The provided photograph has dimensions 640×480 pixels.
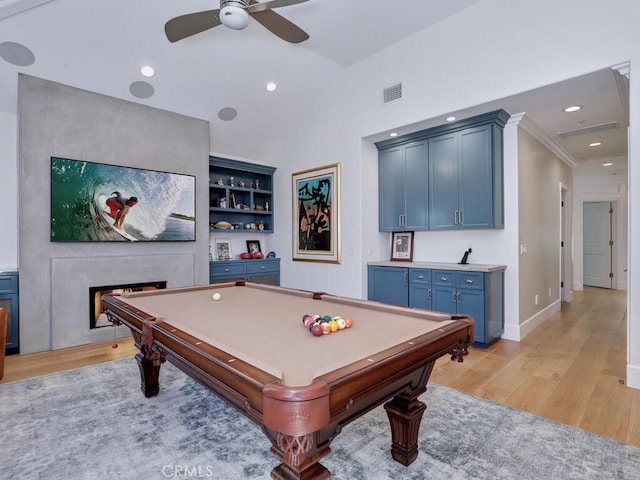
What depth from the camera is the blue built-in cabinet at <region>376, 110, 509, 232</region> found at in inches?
150

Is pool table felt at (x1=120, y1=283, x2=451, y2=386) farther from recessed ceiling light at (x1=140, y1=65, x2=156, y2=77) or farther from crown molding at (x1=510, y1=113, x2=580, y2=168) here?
crown molding at (x1=510, y1=113, x2=580, y2=168)

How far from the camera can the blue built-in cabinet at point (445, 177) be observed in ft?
12.5

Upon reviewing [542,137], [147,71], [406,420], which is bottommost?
[406,420]

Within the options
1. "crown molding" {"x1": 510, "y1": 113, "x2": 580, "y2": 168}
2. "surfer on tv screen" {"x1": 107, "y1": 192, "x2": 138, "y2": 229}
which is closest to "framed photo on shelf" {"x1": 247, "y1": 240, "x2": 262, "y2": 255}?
"surfer on tv screen" {"x1": 107, "y1": 192, "x2": 138, "y2": 229}

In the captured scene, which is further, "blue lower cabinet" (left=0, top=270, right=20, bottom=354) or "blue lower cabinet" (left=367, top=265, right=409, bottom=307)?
"blue lower cabinet" (left=367, top=265, right=409, bottom=307)

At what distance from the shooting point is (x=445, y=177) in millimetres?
4160

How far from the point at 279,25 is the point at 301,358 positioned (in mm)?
2766

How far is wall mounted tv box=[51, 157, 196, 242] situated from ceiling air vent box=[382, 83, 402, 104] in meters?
2.78

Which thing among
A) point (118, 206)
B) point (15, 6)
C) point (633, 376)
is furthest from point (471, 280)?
point (15, 6)

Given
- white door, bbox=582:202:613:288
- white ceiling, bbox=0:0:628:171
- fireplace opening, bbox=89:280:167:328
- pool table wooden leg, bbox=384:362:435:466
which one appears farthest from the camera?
white door, bbox=582:202:613:288

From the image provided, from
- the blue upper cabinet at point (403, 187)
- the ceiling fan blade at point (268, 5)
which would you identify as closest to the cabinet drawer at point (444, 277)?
the blue upper cabinet at point (403, 187)

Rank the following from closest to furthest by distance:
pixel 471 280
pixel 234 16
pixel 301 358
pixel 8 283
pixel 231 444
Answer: pixel 301 358
pixel 231 444
pixel 234 16
pixel 8 283
pixel 471 280

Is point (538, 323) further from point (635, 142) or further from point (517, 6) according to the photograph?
point (517, 6)

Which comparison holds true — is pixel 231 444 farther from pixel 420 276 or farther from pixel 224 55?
pixel 224 55
